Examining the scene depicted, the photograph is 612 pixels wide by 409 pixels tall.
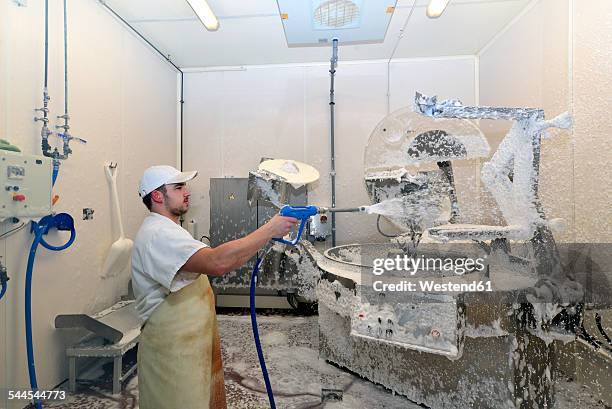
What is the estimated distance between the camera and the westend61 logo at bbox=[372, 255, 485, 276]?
63.8 inches

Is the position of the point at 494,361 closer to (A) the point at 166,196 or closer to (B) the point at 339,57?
(A) the point at 166,196

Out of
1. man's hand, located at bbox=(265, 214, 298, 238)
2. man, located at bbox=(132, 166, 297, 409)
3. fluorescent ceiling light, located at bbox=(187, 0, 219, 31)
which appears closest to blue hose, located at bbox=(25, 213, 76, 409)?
man, located at bbox=(132, 166, 297, 409)

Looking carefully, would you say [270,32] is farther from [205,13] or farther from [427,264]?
[427,264]

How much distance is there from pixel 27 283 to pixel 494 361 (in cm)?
224

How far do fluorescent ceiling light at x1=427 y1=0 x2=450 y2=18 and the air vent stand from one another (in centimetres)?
56

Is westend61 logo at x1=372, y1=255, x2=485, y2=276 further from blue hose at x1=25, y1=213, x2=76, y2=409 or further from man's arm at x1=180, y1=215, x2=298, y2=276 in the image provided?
blue hose at x1=25, y1=213, x2=76, y2=409

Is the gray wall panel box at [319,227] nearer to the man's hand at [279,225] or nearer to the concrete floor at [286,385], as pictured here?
the concrete floor at [286,385]

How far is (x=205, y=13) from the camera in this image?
2354 mm

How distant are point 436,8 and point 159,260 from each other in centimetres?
241

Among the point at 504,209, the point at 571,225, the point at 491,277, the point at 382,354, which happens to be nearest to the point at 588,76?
the point at 571,225

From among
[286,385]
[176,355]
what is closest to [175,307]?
[176,355]

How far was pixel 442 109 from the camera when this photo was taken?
4.35 feet

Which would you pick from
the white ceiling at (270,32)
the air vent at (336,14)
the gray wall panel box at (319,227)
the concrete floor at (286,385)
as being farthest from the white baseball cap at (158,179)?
the gray wall panel box at (319,227)

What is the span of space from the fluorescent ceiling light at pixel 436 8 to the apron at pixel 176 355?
2353 mm
